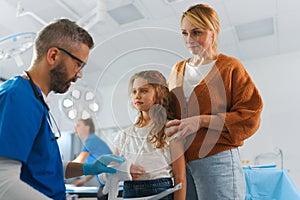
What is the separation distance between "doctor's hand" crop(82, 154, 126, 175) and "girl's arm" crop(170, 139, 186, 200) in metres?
0.18

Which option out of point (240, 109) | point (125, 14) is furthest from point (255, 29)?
point (240, 109)

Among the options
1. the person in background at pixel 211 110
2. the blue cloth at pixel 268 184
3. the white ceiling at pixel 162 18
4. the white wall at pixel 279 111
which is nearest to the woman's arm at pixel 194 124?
the person in background at pixel 211 110

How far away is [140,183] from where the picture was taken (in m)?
1.15

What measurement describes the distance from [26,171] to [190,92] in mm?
604

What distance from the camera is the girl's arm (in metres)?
1.04

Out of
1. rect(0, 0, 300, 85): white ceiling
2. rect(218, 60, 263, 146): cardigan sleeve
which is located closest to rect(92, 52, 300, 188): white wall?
rect(0, 0, 300, 85): white ceiling

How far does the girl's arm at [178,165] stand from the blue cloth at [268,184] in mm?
684

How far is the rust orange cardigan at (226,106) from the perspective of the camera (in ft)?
3.19

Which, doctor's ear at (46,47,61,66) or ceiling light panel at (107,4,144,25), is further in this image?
ceiling light panel at (107,4,144,25)

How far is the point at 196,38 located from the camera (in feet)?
3.46

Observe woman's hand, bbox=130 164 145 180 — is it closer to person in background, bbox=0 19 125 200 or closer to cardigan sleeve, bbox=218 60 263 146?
person in background, bbox=0 19 125 200

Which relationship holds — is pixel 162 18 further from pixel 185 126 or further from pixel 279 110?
pixel 185 126

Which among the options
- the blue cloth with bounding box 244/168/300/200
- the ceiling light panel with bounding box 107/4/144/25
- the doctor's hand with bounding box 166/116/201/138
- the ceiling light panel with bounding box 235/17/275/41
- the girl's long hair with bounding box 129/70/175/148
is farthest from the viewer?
the ceiling light panel with bounding box 235/17/275/41

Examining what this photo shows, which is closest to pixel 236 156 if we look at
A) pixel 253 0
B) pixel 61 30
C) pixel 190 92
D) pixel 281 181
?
pixel 190 92
